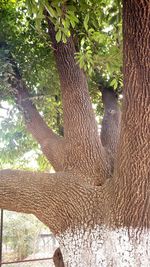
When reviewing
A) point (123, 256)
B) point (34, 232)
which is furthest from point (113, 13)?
point (34, 232)

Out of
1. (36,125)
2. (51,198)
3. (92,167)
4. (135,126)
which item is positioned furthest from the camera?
(36,125)

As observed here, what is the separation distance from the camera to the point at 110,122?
9.36 feet

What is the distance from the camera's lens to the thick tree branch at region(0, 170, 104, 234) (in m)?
1.88

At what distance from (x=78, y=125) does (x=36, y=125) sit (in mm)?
482

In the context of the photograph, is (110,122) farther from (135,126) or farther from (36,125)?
(135,126)

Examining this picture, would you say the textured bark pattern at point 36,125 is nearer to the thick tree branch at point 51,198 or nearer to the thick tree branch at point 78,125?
the thick tree branch at point 78,125

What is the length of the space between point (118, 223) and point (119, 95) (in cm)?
174

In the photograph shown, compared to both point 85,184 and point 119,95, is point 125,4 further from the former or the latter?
point 119,95

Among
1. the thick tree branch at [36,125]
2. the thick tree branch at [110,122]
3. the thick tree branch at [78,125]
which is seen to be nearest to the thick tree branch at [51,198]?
the thick tree branch at [78,125]

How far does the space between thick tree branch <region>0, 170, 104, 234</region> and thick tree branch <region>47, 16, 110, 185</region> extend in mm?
195

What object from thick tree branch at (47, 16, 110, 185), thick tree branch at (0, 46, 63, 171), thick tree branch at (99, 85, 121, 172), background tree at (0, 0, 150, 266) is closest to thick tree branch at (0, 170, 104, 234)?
background tree at (0, 0, 150, 266)

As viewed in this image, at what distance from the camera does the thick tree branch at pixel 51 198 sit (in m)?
1.88

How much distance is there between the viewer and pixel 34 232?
657 centimetres

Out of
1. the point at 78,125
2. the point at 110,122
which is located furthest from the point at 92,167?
the point at 110,122
